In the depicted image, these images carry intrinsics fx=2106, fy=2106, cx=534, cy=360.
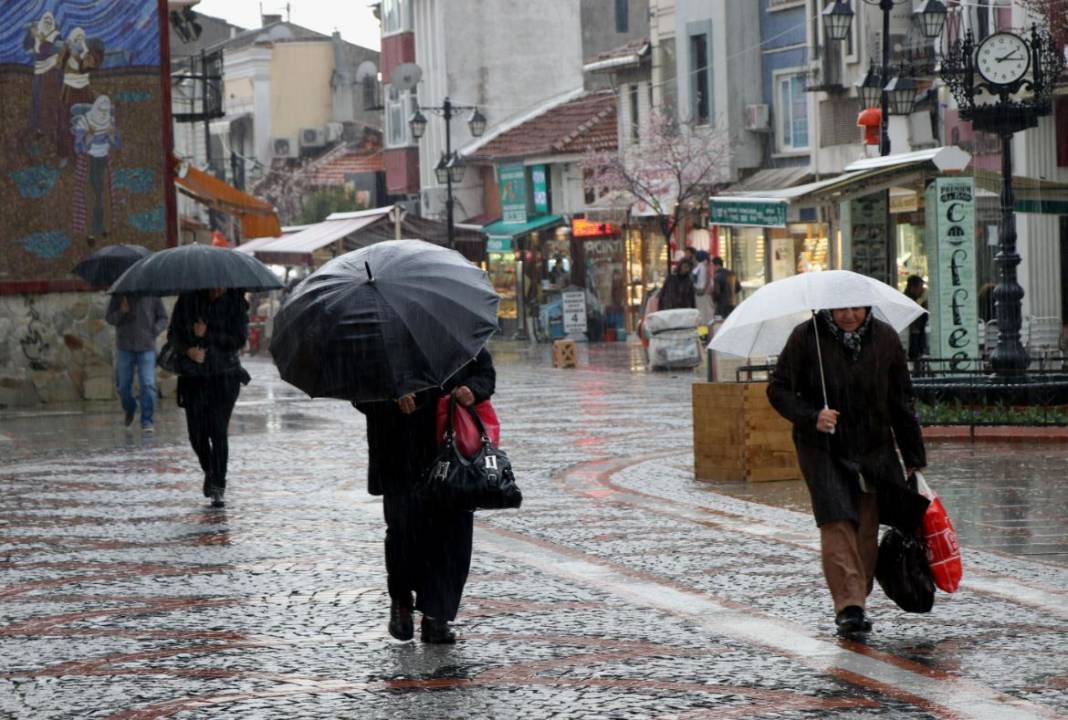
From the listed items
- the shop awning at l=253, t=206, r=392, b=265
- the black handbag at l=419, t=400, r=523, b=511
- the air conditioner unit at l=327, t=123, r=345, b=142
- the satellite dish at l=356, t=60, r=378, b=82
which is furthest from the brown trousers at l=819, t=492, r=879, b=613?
the air conditioner unit at l=327, t=123, r=345, b=142

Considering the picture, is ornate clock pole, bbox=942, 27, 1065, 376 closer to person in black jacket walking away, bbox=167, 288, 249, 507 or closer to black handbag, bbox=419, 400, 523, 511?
person in black jacket walking away, bbox=167, 288, 249, 507

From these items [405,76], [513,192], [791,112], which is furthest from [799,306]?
[405,76]

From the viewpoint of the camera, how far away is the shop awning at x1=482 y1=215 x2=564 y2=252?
52.9m

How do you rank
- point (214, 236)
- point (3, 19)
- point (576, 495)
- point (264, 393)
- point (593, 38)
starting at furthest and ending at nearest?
point (593, 38)
point (214, 236)
point (264, 393)
point (3, 19)
point (576, 495)

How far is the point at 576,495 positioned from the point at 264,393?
1550 cm

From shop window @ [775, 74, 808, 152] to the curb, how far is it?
2677 centimetres

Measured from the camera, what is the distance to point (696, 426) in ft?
51.3

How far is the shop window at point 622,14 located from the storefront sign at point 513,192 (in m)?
5.94

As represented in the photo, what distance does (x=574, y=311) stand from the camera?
45.5 metres

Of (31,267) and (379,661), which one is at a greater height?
(31,267)

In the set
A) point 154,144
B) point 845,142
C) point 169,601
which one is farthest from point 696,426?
point 845,142

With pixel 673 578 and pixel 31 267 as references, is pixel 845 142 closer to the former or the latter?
pixel 31 267

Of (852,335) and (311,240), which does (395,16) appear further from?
(852,335)

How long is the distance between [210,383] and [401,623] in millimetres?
5807
